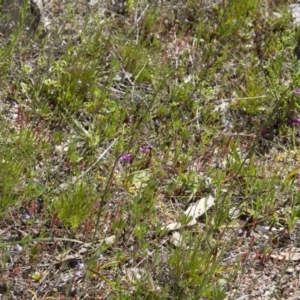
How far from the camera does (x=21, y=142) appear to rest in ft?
11.4

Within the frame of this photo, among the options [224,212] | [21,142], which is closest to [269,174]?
[224,212]

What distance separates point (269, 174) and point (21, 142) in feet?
5.27

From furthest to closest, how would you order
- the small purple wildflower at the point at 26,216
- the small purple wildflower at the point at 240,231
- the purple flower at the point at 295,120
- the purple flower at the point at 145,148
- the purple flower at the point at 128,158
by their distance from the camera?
the purple flower at the point at 295,120, the purple flower at the point at 145,148, the purple flower at the point at 128,158, the small purple wildflower at the point at 240,231, the small purple wildflower at the point at 26,216

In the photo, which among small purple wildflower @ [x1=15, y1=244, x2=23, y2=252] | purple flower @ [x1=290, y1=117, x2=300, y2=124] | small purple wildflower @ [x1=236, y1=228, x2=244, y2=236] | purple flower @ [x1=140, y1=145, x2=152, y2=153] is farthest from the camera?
purple flower @ [x1=290, y1=117, x2=300, y2=124]

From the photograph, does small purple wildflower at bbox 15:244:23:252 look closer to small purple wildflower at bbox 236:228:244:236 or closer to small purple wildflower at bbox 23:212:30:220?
small purple wildflower at bbox 23:212:30:220

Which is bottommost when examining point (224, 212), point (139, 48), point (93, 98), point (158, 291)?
point (158, 291)

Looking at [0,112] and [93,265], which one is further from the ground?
[0,112]

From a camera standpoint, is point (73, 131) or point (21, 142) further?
point (73, 131)

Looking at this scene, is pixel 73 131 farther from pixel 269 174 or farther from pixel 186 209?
pixel 269 174

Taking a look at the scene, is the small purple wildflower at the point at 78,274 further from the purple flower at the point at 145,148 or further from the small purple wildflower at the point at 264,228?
the small purple wildflower at the point at 264,228

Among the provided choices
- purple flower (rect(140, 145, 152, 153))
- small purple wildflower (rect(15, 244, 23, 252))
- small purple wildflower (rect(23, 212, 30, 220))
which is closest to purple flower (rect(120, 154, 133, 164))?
purple flower (rect(140, 145, 152, 153))

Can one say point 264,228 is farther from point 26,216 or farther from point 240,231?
point 26,216

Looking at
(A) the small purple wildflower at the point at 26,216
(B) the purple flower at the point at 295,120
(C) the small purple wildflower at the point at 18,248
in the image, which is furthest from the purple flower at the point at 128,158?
(B) the purple flower at the point at 295,120

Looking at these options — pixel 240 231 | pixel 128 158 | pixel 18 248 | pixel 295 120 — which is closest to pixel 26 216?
pixel 18 248
